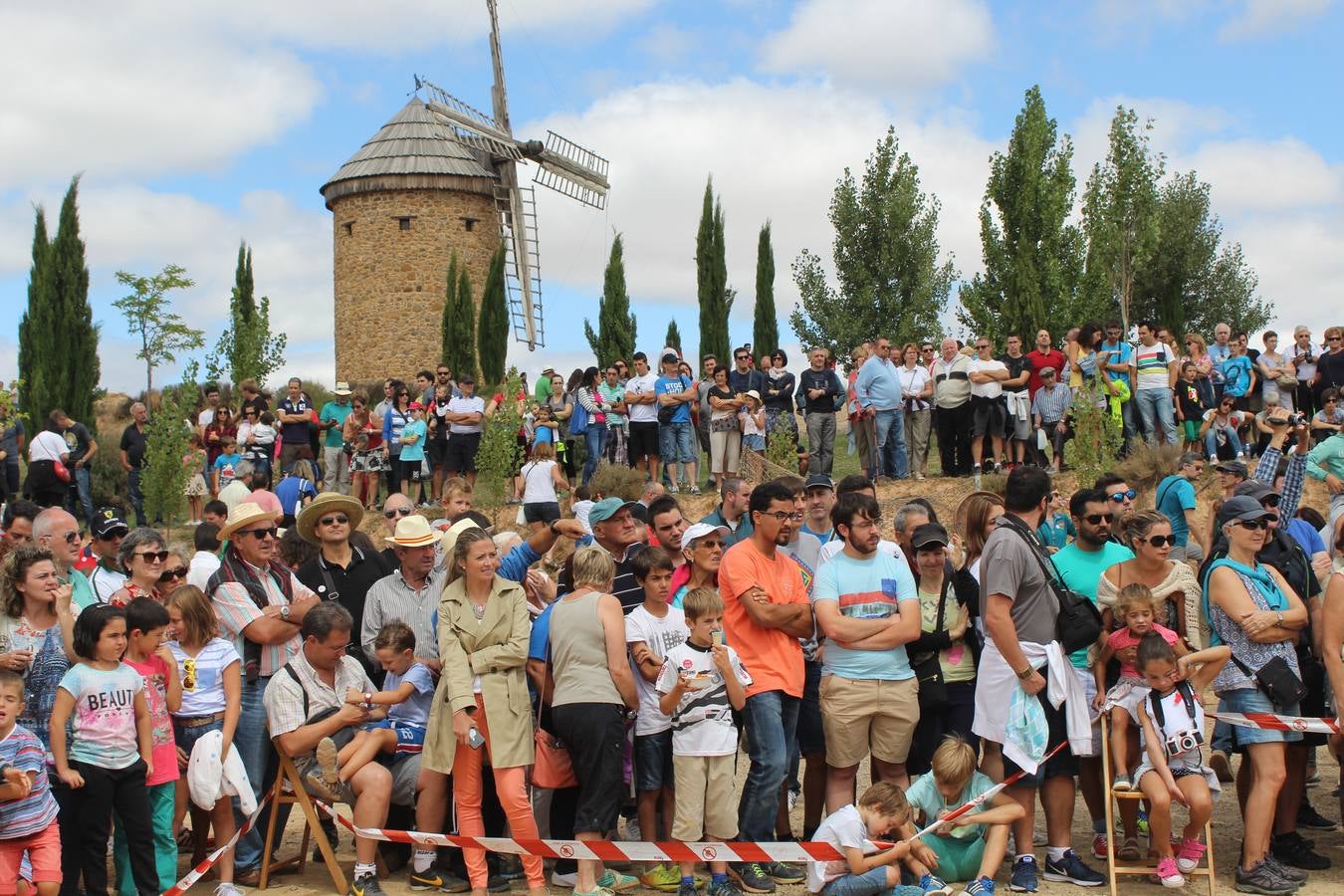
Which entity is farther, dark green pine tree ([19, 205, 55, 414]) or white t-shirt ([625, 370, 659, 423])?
dark green pine tree ([19, 205, 55, 414])

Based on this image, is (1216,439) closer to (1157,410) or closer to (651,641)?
(1157,410)

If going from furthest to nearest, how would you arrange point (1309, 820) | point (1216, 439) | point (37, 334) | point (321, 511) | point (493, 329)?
point (493, 329), point (37, 334), point (1216, 439), point (321, 511), point (1309, 820)

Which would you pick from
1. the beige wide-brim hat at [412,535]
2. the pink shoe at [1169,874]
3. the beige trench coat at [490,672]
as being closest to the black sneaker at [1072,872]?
the pink shoe at [1169,874]

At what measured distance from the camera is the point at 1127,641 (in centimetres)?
635

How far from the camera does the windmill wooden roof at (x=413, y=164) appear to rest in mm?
33125

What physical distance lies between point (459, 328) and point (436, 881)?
2531 cm

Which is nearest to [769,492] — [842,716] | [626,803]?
[842,716]

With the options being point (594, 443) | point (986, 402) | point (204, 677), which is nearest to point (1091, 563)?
point (204, 677)

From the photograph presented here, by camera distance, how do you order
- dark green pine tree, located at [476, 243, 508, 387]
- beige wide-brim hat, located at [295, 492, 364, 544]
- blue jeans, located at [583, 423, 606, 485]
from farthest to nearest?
dark green pine tree, located at [476, 243, 508, 387] → blue jeans, located at [583, 423, 606, 485] → beige wide-brim hat, located at [295, 492, 364, 544]

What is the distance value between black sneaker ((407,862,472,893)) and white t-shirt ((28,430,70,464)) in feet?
39.4

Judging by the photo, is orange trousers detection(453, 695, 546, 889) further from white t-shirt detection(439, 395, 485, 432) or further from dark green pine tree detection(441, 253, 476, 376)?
dark green pine tree detection(441, 253, 476, 376)

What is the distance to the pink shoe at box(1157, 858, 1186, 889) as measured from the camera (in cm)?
616

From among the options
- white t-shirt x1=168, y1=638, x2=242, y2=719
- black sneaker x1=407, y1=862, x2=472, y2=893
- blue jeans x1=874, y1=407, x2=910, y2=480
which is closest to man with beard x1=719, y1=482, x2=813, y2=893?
black sneaker x1=407, y1=862, x2=472, y2=893

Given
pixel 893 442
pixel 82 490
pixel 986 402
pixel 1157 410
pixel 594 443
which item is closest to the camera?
pixel 1157 410
